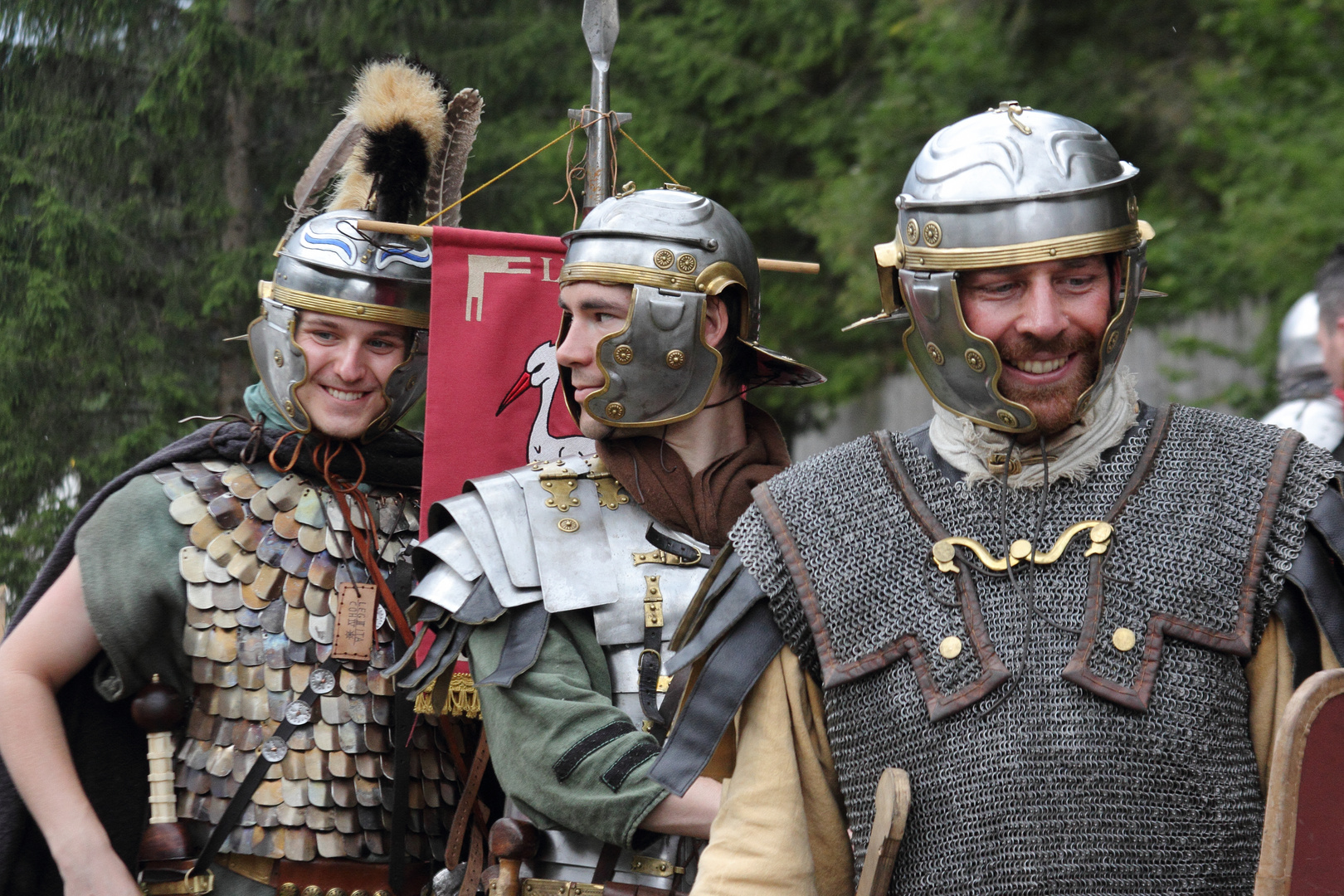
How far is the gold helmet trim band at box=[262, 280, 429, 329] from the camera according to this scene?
14.1 feet

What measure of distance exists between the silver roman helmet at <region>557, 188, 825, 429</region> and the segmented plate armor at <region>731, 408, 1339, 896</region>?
3.43 feet

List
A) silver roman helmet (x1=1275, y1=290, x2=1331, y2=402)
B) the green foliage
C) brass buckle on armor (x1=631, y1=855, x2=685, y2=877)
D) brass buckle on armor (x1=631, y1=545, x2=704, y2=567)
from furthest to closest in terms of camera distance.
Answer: silver roman helmet (x1=1275, y1=290, x2=1331, y2=402)
the green foliage
brass buckle on armor (x1=631, y1=545, x2=704, y2=567)
brass buckle on armor (x1=631, y1=855, x2=685, y2=877)

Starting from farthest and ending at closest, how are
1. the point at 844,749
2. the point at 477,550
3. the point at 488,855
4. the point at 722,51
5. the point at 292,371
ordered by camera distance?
the point at 722,51 → the point at 292,371 → the point at 488,855 → the point at 477,550 → the point at 844,749

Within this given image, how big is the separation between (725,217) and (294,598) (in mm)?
1433

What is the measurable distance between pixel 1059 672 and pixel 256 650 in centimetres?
223

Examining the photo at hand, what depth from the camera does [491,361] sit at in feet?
14.7

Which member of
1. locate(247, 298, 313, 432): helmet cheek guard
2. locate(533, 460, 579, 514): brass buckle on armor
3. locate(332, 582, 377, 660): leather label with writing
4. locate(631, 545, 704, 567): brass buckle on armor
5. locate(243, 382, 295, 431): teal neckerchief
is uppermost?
locate(247, 298, 313, 432): helmet cheek guard

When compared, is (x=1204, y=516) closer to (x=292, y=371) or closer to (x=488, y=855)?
(x=488, y=855)

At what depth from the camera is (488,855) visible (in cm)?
394

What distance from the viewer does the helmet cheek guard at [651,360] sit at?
374 cm

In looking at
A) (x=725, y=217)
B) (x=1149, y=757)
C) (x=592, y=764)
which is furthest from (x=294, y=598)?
(x=1149, y=757)

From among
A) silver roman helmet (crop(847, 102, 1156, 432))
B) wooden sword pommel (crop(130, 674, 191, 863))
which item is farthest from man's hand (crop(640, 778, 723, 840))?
wooden sword pommel (crop(130, 674, 191, 863))

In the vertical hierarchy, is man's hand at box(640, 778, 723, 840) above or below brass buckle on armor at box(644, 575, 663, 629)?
below

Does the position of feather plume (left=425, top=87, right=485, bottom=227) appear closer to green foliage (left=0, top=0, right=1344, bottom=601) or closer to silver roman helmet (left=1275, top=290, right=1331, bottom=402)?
green foliage (left=0, top=0, right=1344, bottom=601)
